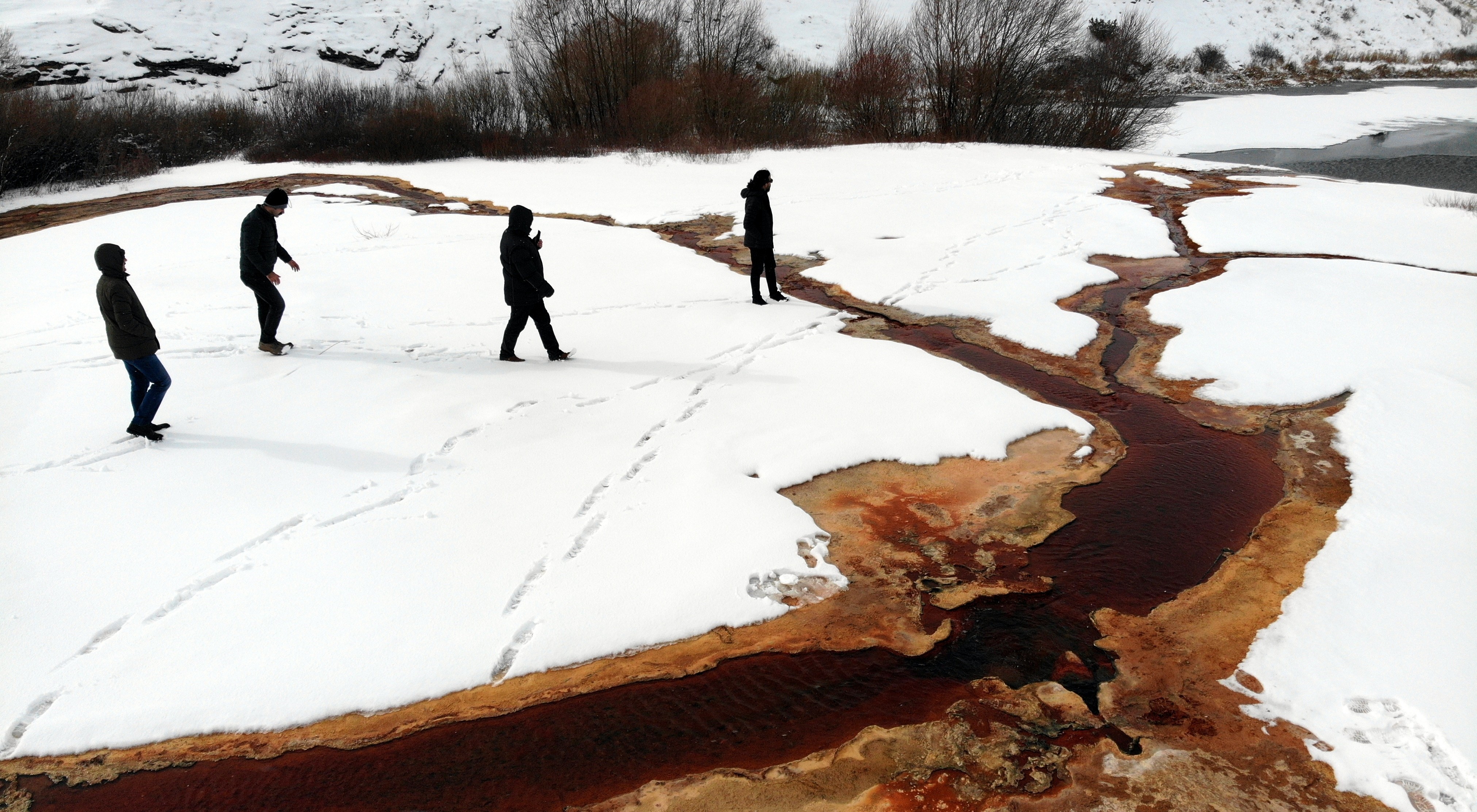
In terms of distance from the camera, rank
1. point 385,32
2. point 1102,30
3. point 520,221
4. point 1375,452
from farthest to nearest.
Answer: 1. point 385,32
2. point 1102,30
3. point 520,221
4. point 1375,452

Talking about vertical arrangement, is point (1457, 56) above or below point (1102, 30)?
below

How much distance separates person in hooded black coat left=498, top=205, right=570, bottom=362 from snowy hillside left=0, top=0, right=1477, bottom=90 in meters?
29.3

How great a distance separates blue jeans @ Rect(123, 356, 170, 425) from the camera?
5086 mm

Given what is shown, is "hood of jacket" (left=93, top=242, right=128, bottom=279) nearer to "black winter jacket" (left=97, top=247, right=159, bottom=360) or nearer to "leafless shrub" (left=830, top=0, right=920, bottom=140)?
"black winter jacket" (left=97, top=247, right=159, bottom=360)

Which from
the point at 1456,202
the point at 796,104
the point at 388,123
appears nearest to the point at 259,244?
the point at 1456,202

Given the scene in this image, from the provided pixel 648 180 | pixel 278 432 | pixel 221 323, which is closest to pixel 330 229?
pixel 221 323

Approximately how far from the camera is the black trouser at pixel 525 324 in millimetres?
6457

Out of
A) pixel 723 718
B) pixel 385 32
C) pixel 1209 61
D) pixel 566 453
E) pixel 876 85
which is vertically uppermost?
pixel 385 32

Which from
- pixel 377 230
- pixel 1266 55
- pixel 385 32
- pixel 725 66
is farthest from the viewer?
pixel 1266 55

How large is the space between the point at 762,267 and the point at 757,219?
2.63ft

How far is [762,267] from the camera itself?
332 inches

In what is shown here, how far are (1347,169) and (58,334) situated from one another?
23100mm

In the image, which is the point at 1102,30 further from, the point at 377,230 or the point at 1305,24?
the point at 377,230

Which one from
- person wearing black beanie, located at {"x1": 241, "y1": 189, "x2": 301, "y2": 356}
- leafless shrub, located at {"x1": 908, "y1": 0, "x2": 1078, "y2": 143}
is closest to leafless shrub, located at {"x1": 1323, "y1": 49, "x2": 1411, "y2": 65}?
leafless shrub, located at {"x1": 908, "y1": 0, "x2": 1078, "y2": 143}
